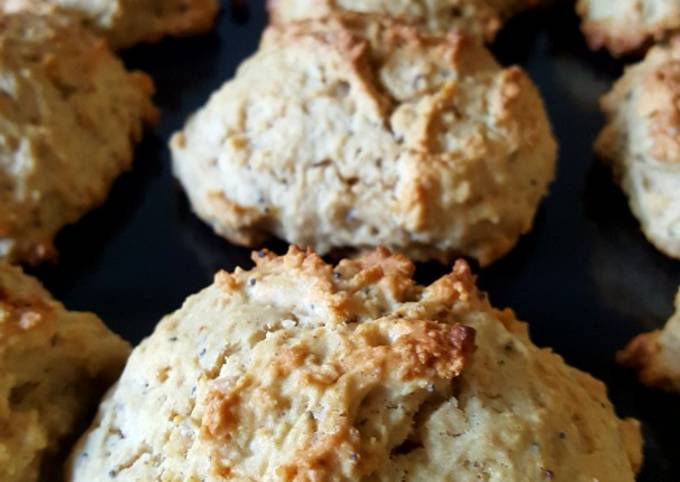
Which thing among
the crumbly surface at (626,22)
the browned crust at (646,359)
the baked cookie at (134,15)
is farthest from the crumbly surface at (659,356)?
the baked cookie at (134,15)

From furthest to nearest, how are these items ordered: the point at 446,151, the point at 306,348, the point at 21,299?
the point at 446,151
the point at 21,299
the point at 306,348

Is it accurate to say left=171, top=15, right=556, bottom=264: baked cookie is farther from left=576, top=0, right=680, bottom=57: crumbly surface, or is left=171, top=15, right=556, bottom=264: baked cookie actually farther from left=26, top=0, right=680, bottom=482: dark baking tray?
left=576, top=0, right=680, bottom=57: crumbly surface

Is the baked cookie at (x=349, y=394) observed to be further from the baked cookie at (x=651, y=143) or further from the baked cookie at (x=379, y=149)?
the baked cookie at (x=651, y=143)

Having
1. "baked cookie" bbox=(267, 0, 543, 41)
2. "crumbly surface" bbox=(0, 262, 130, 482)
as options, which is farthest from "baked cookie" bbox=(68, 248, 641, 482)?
"baked cookie" bbox=(267, 0, 543, 41)

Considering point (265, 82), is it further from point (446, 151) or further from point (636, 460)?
point (636, 460)

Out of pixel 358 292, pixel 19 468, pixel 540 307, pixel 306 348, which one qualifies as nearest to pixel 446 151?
pixel 540 307
